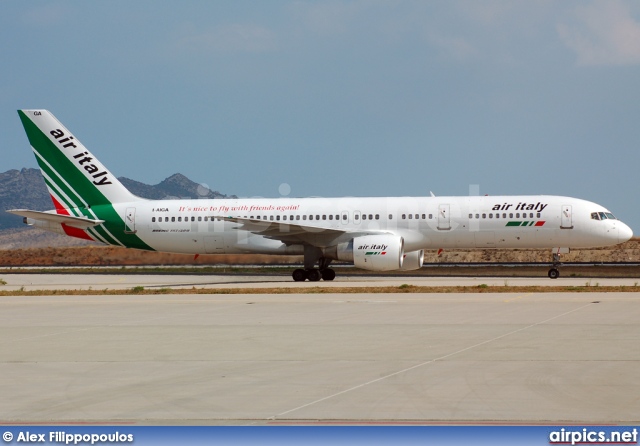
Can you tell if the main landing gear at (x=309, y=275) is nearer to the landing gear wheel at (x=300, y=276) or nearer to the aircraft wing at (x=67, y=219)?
the landing gear wheel at (x=300, y=276)

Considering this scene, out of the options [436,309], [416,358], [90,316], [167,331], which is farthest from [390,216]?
[416,358]

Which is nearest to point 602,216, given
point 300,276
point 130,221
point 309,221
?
point 309,221

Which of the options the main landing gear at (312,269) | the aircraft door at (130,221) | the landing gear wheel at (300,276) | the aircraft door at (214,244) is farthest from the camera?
the aircraft door at (130,221)

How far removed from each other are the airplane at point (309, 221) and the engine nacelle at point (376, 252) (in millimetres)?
41

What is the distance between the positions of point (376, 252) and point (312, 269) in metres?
3.83

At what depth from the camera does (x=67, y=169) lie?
4328cm

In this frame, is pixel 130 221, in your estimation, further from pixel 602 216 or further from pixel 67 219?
pixel 602 216

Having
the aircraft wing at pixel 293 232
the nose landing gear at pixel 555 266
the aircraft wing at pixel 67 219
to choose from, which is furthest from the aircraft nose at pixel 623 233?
the aircraft wing at pixel 67 219

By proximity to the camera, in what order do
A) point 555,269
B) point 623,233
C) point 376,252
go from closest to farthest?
Answer: point 376,252 < point 623,233 < point 555,269

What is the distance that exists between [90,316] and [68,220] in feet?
72.8

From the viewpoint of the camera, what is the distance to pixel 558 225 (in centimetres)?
3775

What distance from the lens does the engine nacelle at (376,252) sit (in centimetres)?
3653

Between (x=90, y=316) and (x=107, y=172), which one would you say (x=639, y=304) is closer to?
(x=90, y=316)

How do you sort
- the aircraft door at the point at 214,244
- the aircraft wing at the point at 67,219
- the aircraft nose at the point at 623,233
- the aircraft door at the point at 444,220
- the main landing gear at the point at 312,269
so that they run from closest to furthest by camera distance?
the aircraft nose at the point at 623,233, the aircraft door at the point at 444,220, the main landing gear at the point at 312,269, the aircraft door at the point at 214,244, the aircraft wing at the point at 67,219
